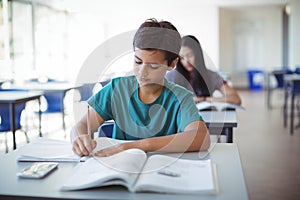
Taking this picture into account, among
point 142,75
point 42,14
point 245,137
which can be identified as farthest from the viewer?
point 42,14

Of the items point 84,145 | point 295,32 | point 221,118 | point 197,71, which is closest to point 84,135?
point 84,145

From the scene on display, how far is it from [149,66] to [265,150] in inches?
121

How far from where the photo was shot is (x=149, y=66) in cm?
131

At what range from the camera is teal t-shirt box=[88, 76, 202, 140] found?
4.67 feet

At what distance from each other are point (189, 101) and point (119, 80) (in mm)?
300

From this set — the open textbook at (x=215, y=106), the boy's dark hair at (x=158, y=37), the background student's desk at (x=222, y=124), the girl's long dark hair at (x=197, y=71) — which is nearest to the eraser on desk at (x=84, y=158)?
the boy's dark hair at (x=158, y=37)

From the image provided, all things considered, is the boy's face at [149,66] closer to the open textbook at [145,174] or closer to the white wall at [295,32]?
the open textbook at [145,174]

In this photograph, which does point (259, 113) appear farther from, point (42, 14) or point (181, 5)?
point (42, 14)

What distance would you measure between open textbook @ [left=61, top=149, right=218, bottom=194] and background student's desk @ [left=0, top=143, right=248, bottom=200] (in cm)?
2

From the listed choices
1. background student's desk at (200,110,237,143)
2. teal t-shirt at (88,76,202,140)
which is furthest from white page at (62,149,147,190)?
background student's desk at (200,110,237,143)

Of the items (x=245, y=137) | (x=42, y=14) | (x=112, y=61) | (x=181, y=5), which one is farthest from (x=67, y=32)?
(x=112, y=61)

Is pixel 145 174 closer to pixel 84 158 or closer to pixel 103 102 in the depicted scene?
pixel 84 158

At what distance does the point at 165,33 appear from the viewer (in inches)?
54.0

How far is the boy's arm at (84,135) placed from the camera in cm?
118
